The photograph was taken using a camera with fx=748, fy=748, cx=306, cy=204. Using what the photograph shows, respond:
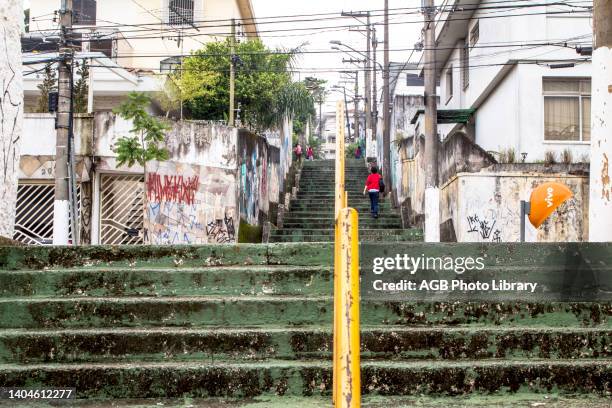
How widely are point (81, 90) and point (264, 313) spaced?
702 inches

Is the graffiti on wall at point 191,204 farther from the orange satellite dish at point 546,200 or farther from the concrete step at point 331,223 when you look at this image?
the orange satellite dish at point 546,200

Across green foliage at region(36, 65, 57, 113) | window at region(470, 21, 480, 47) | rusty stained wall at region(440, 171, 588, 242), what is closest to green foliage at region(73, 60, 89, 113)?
green foliage at region(36, 65, 57, 113)

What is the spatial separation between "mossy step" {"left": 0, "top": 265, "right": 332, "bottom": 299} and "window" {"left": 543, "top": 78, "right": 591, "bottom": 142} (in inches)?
470

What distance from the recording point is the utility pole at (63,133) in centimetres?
1477

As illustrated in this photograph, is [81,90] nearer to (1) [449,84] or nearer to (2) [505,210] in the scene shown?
(1) [449,84]

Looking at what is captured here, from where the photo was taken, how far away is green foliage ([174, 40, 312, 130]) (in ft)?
86.8

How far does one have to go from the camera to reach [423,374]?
18.4ft

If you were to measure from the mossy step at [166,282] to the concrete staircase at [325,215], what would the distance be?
984 cm

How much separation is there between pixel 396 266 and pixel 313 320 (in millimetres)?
1136

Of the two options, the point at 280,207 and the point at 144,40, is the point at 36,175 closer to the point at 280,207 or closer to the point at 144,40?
the point at 280,207

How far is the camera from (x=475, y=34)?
21203 millimetres

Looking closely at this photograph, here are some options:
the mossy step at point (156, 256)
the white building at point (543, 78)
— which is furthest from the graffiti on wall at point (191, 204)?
the mossy step at point (156, 256)

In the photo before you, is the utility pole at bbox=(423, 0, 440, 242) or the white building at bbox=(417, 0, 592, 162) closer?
the utility pole at bbox=(423, 0, 440, 242)

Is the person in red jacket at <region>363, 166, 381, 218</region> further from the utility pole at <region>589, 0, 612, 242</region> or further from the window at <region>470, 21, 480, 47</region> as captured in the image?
the utility pole at <region>589, 0, 612, 242</region>
